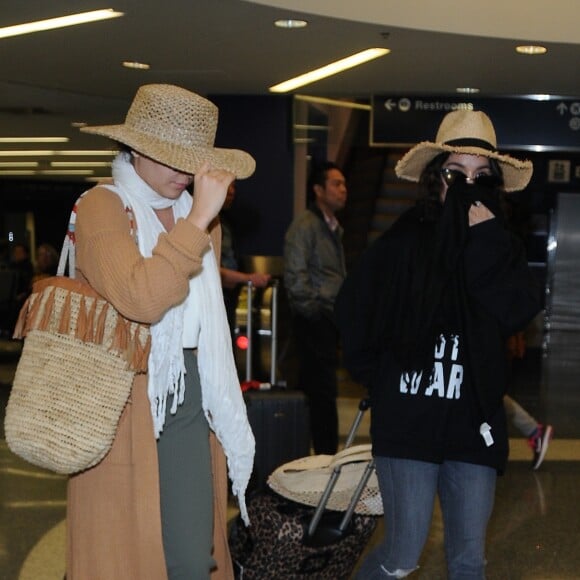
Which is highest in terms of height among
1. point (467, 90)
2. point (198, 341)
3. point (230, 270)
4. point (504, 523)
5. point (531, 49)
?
point (531, 49)

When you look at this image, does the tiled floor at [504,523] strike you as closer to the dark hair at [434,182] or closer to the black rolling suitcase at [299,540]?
the black rolling suitcase at [299,540]

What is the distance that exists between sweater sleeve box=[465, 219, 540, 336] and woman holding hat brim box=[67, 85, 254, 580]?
2.31 feet

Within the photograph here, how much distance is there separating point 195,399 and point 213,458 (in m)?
0.25

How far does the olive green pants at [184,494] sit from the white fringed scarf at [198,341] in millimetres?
38

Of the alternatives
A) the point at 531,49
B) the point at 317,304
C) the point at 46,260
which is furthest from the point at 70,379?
the point at 46,260

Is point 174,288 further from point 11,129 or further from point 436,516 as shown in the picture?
point 11,129

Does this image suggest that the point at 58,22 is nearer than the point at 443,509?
No

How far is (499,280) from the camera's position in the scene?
288 centimetres

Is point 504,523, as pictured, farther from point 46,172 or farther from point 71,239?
point 46,172

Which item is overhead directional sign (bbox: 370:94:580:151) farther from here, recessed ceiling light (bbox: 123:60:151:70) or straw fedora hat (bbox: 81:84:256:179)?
straw fedora hat (bbox: 81:84:256:179)

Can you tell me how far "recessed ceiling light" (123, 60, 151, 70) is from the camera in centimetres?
830

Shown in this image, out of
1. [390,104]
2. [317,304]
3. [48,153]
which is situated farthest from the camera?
[48,153]

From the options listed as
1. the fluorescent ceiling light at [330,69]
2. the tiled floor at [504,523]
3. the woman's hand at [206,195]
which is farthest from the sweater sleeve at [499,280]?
the fluorescent ceiling light at [330,69]

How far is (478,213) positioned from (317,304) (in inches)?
117
